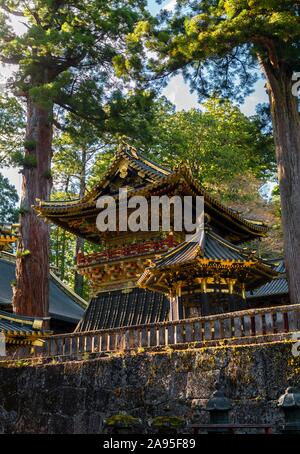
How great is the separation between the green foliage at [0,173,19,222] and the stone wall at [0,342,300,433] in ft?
73.8

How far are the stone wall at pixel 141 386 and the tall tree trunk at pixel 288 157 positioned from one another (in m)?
4.42

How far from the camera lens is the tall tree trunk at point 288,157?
15219 millimetres

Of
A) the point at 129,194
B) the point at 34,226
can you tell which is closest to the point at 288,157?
the point at 129,194

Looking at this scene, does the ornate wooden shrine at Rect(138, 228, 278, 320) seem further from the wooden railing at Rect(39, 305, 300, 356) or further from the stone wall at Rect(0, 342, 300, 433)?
the stone wall at Rect(0, 342, 300, 433)

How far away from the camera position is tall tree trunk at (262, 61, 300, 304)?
15.2 m

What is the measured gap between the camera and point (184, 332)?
1232 centimetres

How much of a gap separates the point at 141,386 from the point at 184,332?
59.6 inches

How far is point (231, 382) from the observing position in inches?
424

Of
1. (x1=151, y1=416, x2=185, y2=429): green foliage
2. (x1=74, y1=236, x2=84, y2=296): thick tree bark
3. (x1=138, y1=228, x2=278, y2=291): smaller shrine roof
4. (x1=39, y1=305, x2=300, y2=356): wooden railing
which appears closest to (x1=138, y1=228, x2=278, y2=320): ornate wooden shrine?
(x1=138, y1=228, x2=278, y2=291): smaller shrine roof

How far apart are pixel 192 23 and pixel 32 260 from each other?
32.3 feet

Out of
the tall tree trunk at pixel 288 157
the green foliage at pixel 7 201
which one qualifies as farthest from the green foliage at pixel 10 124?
the tall tree trunk at pixel 288 157

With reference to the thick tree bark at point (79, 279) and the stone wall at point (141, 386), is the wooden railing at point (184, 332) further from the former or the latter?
the thick tree bark at point (79, 279)
